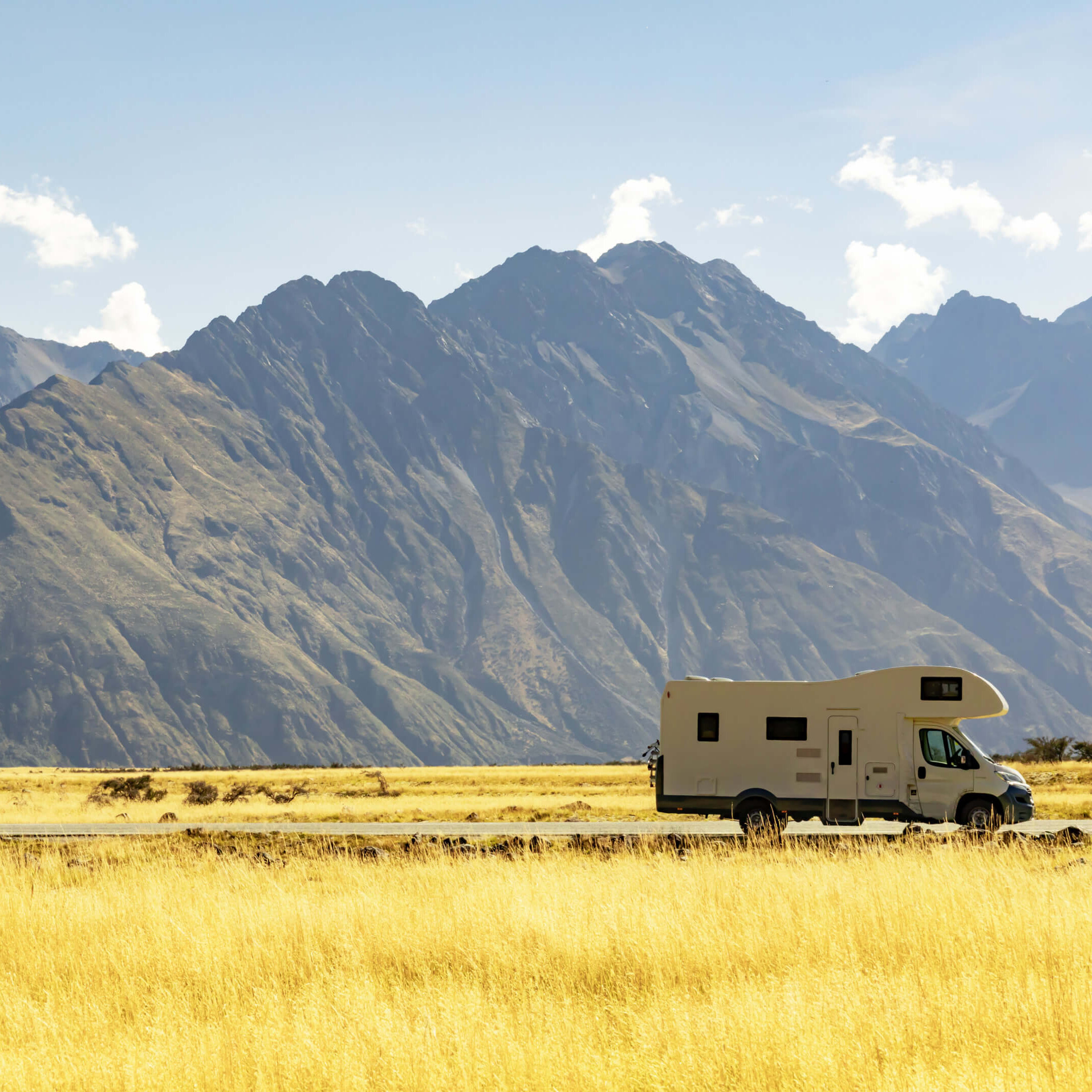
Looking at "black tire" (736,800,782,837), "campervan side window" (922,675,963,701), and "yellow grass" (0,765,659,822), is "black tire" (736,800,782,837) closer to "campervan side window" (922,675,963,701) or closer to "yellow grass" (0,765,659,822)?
"campervan side window" (922,675,963,701)

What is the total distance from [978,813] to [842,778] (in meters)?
2.96

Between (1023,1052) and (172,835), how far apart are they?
20.4 metres

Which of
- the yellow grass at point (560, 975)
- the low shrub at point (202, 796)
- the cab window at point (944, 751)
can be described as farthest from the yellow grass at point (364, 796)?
the yellow grass at point (560, 975)

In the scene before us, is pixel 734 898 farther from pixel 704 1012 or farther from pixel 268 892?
pixel 268 892

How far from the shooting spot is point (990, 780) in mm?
23047

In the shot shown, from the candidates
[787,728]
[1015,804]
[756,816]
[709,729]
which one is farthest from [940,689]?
[709,729]

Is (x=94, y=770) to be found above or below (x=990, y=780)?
below

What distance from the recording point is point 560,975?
11102 mm

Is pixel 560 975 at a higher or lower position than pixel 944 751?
lower

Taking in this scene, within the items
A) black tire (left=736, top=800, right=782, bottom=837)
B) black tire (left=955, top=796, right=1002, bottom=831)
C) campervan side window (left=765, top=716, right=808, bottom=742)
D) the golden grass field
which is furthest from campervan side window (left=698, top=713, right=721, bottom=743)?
black tire (left=955, top=796, right=1002, bottom=831)

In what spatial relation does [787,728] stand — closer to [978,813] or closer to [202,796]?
[978,813]

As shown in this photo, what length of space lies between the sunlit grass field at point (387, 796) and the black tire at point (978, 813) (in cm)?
850

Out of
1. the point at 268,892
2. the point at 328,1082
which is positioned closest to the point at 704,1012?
the point at 328,1082

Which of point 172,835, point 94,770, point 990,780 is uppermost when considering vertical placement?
point 990,780
